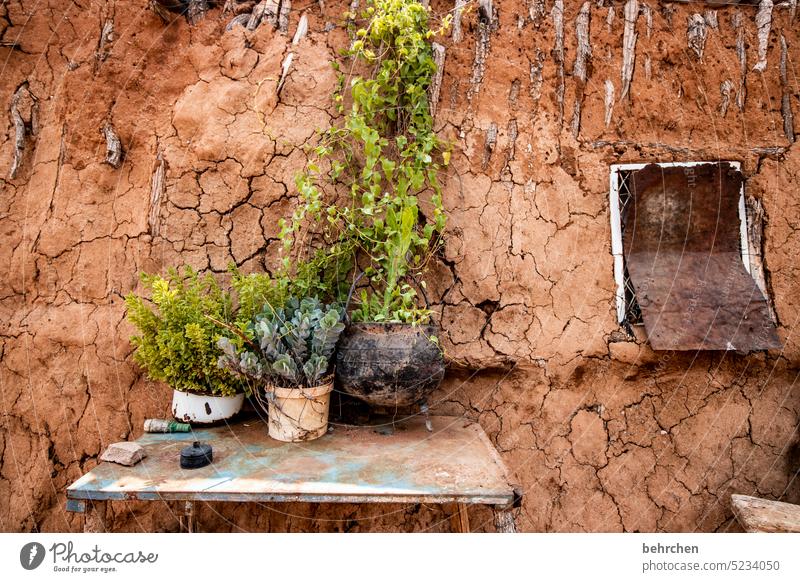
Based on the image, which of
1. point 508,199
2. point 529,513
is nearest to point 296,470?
point 529,513

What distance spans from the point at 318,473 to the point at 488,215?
151 cm

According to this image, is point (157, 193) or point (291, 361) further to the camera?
point (157, 193)

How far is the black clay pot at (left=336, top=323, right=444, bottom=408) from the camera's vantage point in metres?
2.01

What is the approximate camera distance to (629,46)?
2.63 meters

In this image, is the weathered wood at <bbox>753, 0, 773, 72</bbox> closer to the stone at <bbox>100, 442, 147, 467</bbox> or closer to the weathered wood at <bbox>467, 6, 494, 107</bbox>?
the weathered wood at <bbox>467, 6, 494, 107</bbox>

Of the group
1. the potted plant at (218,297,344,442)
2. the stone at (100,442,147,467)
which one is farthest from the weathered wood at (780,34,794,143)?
the stone at (100,442,147,467)

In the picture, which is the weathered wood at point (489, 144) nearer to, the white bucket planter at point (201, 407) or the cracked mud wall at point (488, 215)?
the cracked mud wall at point (488, 215)

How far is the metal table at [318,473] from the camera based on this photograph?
5.51 feet

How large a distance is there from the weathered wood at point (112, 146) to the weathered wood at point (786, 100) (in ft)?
11.4

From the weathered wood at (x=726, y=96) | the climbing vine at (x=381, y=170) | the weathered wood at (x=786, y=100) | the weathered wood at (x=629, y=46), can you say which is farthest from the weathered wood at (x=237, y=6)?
the weathered wood at (x=786, y=100)

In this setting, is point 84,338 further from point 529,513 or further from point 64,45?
point 529,513

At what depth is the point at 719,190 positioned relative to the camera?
255 centimetres

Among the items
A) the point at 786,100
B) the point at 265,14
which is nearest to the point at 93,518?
the point at 265,14

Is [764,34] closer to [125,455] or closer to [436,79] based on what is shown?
[436,79]
